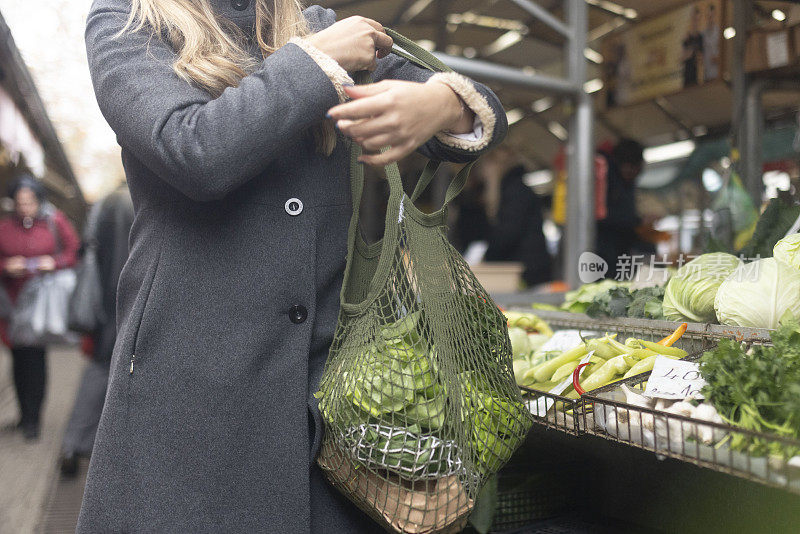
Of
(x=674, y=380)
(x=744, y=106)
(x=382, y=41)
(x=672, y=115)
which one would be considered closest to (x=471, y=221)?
(x=672, y=115)

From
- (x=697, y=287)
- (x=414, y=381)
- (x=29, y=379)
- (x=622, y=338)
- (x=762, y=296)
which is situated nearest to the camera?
(x=414, y=381)

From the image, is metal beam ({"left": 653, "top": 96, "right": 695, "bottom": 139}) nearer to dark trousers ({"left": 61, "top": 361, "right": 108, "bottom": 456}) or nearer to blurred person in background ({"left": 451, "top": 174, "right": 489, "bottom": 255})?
blurred person in background ({"left": 451, "top": 174, "right": 489, "bottom": 255})

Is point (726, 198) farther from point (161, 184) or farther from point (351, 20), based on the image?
point (161, 184)

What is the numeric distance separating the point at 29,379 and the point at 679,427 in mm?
5335

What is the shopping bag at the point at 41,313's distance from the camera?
509cm

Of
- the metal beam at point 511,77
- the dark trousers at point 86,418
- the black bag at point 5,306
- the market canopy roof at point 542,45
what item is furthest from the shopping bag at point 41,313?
the metal beam at point 511,77

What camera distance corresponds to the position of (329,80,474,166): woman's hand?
1.01 meters

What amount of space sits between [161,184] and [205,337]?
300 millimetres

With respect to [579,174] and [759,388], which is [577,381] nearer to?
[759,388]

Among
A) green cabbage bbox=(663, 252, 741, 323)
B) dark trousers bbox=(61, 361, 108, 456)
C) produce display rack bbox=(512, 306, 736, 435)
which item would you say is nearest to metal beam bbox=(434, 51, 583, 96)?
produce display rack bbox=(512, 306, 736, 435)

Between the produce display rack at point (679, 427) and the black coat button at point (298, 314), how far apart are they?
0.62m

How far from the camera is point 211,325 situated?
122 centimetres

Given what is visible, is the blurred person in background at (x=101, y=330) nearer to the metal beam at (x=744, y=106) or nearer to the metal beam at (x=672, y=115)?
the metal beam at (x=744, y=106)

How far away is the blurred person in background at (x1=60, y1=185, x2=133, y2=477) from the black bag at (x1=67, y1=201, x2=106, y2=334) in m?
0.02
